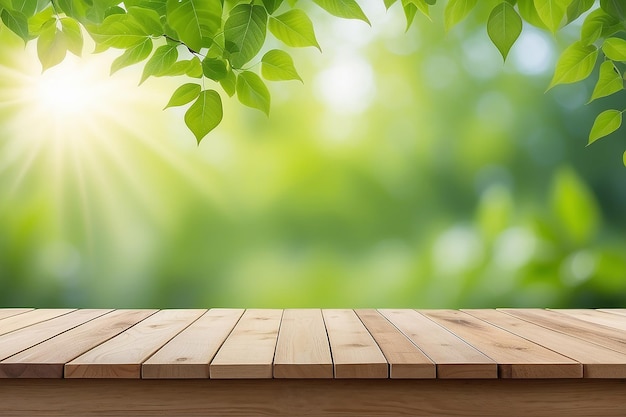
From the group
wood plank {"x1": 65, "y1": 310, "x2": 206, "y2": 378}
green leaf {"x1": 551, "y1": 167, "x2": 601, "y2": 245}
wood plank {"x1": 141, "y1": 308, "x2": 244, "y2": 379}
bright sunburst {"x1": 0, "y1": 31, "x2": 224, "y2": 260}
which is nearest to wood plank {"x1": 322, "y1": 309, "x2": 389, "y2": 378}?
wood plank {"x1": 141, "y1": 308, "x2": 244, "y2": 379}

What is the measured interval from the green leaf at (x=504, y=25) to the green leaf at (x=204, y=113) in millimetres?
340

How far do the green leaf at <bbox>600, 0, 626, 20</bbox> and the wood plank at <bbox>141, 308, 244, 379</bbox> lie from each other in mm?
787

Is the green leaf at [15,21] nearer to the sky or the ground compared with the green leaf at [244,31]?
nearer to the sky

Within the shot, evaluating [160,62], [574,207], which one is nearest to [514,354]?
[160,62]

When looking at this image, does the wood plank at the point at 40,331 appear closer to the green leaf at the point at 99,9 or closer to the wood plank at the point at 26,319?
the wood plank at the point at 26,319

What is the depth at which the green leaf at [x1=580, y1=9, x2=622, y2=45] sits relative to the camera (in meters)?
0.83

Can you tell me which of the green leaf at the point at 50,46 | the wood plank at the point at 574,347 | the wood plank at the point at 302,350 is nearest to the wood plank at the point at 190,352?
the wood plank at the point at 302,350

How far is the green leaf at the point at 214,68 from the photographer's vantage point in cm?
76

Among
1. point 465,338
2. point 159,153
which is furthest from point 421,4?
point 159,153

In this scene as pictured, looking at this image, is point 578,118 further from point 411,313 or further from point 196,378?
point 196,378

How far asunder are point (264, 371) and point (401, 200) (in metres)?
1.63

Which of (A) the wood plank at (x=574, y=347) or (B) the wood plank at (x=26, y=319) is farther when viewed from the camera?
(B) the wood plank at (x=26, y=319)

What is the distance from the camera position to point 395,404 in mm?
1015

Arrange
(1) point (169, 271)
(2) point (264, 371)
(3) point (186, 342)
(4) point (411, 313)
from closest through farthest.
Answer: (2) point (264, 371) → (3) point (186, 342) → (4) point (411, 313) → (1) point (169, 271)
